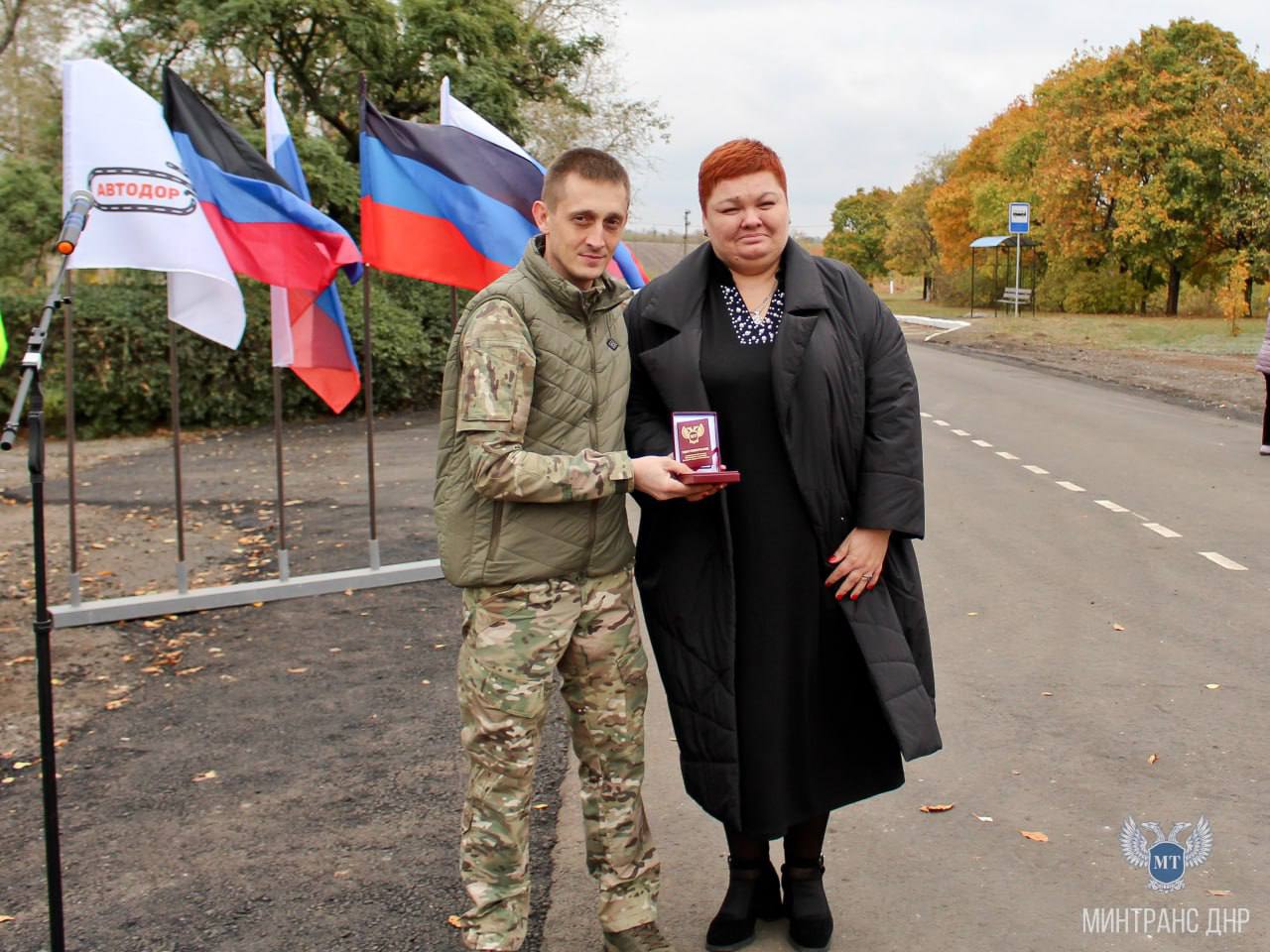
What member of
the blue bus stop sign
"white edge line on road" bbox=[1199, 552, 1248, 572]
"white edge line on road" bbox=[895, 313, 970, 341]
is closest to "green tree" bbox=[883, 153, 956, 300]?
"white edge line on road" bbox=[895, 313, 970, 341]

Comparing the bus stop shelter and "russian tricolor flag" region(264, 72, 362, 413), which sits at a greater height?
the bus stop shelter

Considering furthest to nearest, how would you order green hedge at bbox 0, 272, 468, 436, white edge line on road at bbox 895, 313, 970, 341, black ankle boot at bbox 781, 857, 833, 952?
white edge line on road at bbox 895, 313, 970, 341, green hedge at bbox 0, 272, 468, 436, black ankle boot at bbox 781, 857, 833, 952

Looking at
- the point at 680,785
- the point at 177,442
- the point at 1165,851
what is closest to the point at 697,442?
the point at 680,785

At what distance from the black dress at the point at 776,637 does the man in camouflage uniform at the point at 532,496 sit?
0.94ft

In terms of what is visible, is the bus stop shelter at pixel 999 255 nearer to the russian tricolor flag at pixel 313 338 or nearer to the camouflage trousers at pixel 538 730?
the russian tricolor flag at pixel 313 338

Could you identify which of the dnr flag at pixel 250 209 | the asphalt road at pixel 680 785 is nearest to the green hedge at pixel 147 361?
the asphalt road at pixel 680 785

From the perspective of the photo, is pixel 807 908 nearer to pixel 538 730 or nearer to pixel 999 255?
pixel 538 730

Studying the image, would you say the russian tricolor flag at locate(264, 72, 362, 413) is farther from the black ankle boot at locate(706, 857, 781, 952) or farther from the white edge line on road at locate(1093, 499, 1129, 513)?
the white edge line on road at locate(1093, 499, 1129, 513)

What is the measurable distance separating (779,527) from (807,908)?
108 centimetres

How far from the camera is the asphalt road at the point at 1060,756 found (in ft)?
12.2

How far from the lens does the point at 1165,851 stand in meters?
4.14

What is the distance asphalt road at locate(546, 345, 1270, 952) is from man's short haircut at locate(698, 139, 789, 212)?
2.07m

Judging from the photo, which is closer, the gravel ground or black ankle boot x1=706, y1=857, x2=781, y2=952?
black ankle boot x1=706, y1=857, x2=781, y2=952

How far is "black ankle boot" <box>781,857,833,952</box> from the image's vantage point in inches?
139
